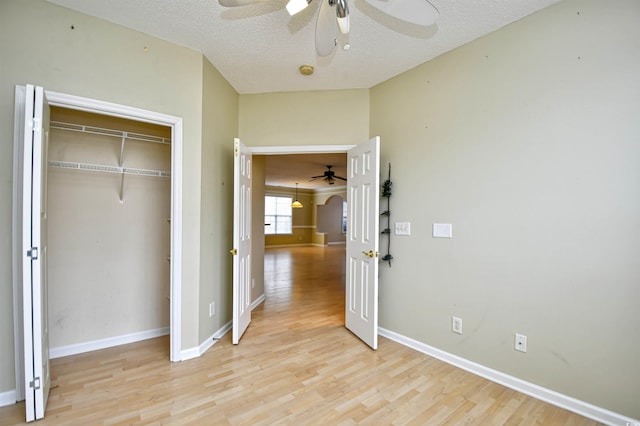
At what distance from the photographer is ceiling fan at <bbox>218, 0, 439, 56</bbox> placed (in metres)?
1.43

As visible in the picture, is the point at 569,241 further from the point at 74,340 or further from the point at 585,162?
the point at 74,340

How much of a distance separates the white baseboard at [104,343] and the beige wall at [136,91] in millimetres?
674

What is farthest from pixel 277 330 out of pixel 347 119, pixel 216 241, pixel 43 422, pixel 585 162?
pixel 585 162

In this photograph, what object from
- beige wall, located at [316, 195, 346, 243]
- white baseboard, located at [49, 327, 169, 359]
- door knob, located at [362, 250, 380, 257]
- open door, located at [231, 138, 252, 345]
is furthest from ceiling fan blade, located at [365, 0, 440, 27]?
beige wall, located at [316, 195, 346, 243]

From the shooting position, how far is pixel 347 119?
10.5 ft

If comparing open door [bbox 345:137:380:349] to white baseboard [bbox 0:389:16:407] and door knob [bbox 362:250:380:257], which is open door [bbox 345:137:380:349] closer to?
door knob [bbox 362:250:380:257]

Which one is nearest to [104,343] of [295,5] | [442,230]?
[295,5]

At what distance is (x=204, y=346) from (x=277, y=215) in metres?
9.82

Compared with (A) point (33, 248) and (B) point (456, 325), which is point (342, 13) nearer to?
(A) point (33, 248)

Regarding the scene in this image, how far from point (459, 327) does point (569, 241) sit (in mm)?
1088

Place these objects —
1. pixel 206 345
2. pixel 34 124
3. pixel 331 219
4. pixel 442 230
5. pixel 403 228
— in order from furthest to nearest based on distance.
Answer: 1. pixel 331 219
2. pixel 403 228
3. pixel 206 345
4. pixel 442 230
5. pixel 34 124

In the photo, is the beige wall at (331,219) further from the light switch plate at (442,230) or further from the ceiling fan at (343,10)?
the ceiling fan at (343,10)

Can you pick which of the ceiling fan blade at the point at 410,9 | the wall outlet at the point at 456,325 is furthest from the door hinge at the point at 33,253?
the wall outlet at the point at 456,325

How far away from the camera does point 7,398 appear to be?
1.80 metres
